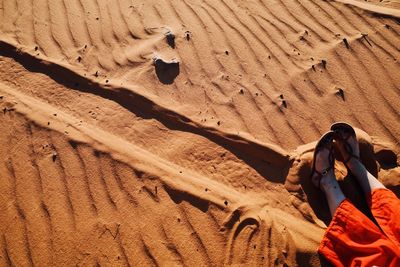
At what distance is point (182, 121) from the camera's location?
2920mm

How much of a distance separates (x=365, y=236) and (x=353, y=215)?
0.16 meters

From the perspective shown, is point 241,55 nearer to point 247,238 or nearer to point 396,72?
point 396,72

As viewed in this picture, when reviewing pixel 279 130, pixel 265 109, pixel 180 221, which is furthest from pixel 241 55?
pixel 180 221

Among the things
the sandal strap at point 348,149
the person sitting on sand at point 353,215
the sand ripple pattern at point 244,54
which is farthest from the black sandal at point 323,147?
the sand ripple pattern at point 244,54

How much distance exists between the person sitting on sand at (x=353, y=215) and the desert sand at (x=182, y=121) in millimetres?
141

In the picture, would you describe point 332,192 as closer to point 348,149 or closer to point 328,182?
point 328,182

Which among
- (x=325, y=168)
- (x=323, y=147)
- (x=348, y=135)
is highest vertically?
(x=348, y=135)

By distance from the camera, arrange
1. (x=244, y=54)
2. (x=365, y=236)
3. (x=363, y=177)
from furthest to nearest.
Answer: (x=244, y=54)
(x=363, y=177)
(x=365, y=236)

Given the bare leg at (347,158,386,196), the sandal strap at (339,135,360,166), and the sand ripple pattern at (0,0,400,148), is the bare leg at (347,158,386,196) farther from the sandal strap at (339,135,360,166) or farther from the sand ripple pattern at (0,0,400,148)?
the sand ripple pattern at (0,0,400,148)

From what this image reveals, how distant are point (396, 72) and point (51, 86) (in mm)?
3546

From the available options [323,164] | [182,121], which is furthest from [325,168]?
[182,121]

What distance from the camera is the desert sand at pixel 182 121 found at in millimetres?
2375

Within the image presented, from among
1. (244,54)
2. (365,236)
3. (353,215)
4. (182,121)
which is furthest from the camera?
(244,54)

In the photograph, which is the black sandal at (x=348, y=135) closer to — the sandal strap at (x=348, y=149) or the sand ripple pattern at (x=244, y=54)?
the sandal strap at (x=348, y=149)
